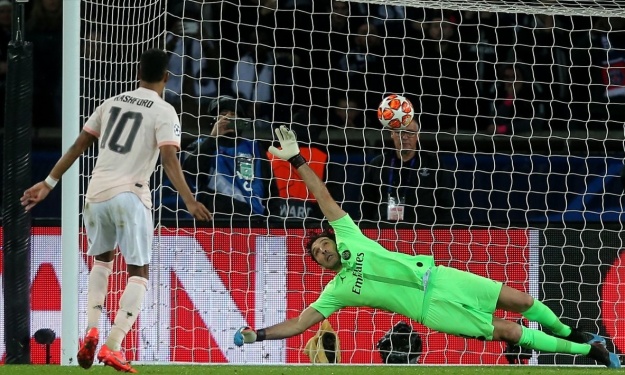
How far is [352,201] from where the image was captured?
10266mm

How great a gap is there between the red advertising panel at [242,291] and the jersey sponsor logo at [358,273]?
4.36ft

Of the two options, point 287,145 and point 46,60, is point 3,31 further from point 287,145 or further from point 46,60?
point 287,145

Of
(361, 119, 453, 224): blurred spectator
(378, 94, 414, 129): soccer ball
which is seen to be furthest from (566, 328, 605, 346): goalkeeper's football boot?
(378, 94, 414, 129): soccer ball

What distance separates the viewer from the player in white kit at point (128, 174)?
6.93 metres

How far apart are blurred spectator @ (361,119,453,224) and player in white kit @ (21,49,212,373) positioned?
314 centimetres

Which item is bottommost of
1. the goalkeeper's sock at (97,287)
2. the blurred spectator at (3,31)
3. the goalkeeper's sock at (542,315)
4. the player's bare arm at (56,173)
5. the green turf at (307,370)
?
the green turf at (307,370)

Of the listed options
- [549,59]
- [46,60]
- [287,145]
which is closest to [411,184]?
[287,145]

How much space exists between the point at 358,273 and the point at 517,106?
4010 millimetres

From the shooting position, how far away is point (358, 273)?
8172 millimetres

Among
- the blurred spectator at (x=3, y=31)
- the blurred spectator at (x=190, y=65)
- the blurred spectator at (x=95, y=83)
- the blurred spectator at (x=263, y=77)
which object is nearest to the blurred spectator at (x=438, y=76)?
the blurred spectator at (x=263, y=77)

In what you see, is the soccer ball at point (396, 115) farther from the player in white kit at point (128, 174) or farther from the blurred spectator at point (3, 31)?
the blurred spectator at point (3, 31)

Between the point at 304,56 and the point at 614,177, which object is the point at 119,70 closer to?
the point at 304,56

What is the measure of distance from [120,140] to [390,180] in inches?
134

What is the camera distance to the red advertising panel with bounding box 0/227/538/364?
930 cm
